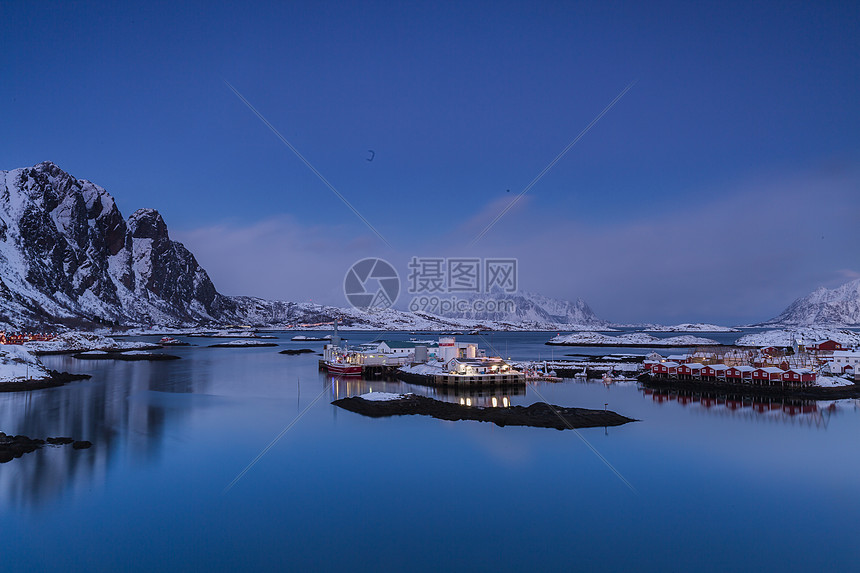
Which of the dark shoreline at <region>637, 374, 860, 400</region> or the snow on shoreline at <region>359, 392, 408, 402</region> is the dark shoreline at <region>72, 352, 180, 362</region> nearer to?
the snow on shoreline at <region>359, 392, 408, 402</region>

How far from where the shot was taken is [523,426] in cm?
2917

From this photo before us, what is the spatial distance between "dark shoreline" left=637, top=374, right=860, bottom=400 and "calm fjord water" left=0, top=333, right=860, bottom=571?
20.8 ft

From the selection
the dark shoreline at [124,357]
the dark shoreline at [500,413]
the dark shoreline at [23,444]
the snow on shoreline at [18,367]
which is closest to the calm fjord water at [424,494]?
the dark shoreline at [23,444]

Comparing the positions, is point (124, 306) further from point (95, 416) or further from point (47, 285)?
point (95, 416)

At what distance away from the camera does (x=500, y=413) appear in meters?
31.4

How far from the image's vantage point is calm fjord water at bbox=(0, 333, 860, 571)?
14.0 m

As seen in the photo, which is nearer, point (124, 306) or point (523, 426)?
point (523, 426)

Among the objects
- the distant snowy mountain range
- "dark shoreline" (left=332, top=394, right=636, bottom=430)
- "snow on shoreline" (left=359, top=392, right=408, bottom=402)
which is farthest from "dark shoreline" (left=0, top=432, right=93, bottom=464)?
the distant snowy mountain range

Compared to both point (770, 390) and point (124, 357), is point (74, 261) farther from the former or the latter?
point (770, 390)

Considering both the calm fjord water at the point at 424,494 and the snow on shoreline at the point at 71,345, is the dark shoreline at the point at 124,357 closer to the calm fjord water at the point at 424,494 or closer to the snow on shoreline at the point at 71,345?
the snow on shoreline at the point at 71,345

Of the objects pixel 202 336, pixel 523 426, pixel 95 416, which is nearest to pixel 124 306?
pixel 202 336

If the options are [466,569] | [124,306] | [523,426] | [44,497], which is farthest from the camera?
[124,306]

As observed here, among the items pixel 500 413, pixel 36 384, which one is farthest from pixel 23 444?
pixel 500 413

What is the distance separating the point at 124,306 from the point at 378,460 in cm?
16862
